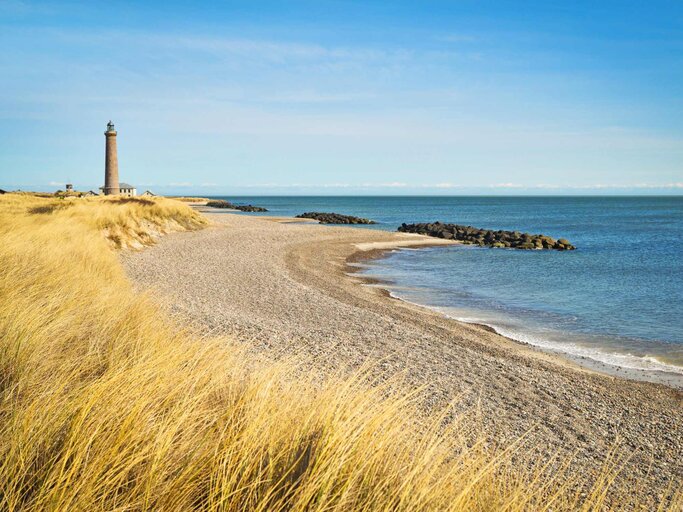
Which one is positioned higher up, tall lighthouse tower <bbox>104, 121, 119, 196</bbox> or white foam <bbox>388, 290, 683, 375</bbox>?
tall lighthouse tower <bbox>104, 121, 119, 196</bbox>

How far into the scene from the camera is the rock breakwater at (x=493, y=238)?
126 feet

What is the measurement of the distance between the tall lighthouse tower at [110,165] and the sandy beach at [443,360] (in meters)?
40.2

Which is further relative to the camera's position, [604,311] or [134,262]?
[134,262]

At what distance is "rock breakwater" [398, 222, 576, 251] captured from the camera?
38531 mm

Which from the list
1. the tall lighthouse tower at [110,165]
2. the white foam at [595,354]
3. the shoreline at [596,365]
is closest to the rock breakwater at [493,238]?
the shoreline at [596,365]

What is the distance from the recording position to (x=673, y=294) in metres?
19.4

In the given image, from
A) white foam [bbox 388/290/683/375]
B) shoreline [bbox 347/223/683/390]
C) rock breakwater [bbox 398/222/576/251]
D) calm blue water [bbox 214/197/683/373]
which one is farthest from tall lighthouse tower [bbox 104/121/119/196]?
white foam [bbox 388/290/683/375]

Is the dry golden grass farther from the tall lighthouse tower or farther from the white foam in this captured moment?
the tall lighthouse tower

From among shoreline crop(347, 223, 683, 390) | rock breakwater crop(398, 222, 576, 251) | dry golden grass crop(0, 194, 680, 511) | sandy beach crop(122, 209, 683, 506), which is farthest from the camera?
rock breakwater crop(398, 222, 576, 251)

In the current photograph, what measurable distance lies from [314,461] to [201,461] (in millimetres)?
618

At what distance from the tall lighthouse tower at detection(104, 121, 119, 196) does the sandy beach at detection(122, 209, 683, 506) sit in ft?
132

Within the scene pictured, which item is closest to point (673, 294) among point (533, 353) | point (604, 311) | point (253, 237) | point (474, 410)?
point (604, 311)

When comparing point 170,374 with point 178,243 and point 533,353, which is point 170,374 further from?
point 178,243

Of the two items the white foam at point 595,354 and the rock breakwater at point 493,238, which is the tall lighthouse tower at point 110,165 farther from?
the white foam at point 595,354
